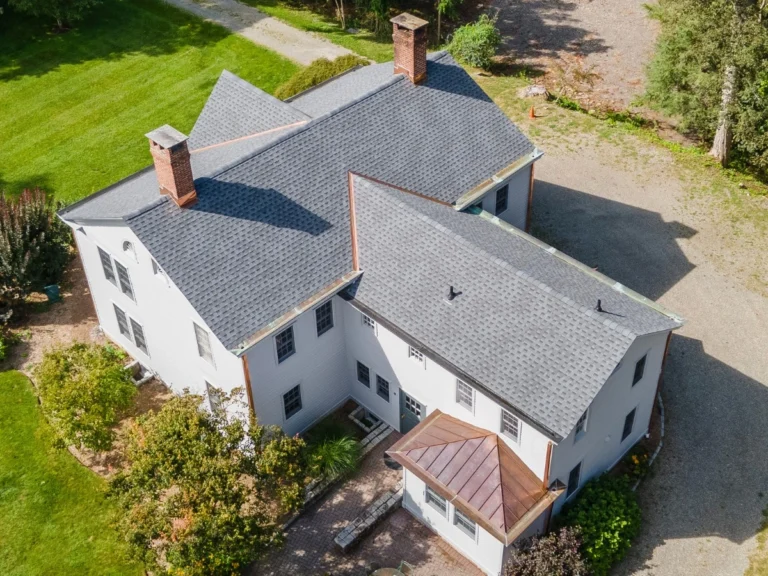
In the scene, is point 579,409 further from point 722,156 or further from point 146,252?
point 722,156

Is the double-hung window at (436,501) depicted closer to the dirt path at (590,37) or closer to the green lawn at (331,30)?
the dirt path at (590,37)

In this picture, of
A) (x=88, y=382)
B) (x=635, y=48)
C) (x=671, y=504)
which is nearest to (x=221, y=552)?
(x=88, y=382)

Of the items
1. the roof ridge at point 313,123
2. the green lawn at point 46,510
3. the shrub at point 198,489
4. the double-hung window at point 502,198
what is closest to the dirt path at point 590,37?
the double-hung window at point 502,198

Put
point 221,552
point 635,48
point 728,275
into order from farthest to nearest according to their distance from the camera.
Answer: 1. point 635,48
2. point 728,275
3. point 221,552

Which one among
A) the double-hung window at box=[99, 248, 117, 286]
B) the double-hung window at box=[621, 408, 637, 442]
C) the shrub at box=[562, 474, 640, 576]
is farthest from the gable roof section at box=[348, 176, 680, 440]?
the double-hung window at box=[99, 248, 117, 286]

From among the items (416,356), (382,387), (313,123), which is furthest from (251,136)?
(416,356)

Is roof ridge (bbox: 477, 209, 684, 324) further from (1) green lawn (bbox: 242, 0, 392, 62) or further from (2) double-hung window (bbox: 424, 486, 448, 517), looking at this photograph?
(1) green lawn (bbox: 242, 0, 392, 62)

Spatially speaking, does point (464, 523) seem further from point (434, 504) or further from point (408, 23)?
point (408, 23)
